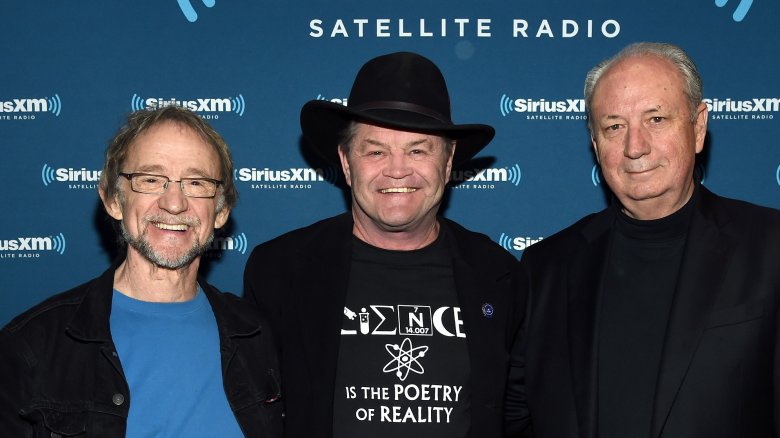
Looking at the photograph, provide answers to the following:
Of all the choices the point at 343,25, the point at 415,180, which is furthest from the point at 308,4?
the point at 415,180

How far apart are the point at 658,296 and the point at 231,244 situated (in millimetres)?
2123

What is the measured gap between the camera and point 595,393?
2.44m

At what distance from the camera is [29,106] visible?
360 cm

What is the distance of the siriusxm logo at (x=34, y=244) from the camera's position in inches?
143

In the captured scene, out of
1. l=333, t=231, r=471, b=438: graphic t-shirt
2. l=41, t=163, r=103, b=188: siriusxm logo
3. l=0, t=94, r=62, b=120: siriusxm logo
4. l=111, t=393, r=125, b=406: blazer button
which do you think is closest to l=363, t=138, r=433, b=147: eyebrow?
l=333, t=231, r=471, b=438: graphic t-shirt

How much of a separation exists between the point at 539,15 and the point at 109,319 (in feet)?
8.15

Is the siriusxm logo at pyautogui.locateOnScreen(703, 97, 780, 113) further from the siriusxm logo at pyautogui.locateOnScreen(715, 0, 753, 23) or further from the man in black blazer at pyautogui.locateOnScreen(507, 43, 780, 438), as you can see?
the man in black blazer at pyautogui.locateOnScreen(507, 43, 780, 438)

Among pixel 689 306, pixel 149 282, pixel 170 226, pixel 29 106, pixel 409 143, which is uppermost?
pixel 29 106

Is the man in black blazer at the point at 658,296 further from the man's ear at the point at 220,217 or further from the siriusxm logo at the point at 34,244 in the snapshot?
the siriusxm logo at the point at 34,244

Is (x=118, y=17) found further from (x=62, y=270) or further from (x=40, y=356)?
(x=40, y=356)

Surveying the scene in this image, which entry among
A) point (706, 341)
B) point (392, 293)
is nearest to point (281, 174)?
point (392, 293)

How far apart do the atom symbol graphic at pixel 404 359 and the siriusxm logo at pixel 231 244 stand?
1299mm

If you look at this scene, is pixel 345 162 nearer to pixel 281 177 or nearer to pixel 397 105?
pixel 397 105

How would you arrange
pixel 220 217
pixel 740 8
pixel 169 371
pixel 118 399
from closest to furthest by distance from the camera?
pixel 118 399, pixel 169 371, pixel 220 217, pixel 740 8
